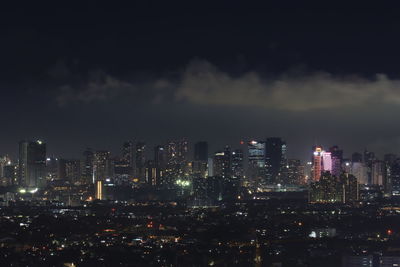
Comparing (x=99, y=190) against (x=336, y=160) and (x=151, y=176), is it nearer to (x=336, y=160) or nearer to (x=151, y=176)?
(x=151, y=176)

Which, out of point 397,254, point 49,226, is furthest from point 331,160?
point 397,254

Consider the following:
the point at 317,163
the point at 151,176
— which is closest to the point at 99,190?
the point at 151,176

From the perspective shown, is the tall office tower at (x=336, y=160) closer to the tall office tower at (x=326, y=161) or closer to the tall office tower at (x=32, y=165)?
the tall office tower at (x=326, y=161)

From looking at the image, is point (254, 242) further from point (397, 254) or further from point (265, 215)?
point (265, 215)

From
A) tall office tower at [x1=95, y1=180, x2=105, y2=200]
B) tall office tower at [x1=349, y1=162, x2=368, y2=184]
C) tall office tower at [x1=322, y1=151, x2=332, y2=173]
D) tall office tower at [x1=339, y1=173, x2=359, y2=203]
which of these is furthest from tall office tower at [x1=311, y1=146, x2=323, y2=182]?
tall office tower at [x1=95, y1=180, x2=105, y2=200]

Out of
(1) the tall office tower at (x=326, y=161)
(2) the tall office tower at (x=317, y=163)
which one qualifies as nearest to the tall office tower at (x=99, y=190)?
(2) the tall office tower at (x=317, y=163)
